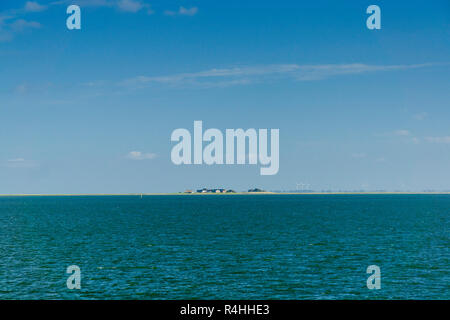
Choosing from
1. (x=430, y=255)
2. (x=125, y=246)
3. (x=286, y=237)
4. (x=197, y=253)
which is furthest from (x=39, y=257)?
(x=430, y=255)

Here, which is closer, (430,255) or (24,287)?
(24,287)

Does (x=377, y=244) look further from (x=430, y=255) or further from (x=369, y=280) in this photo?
(x=369, y=280)

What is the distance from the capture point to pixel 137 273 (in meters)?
49.3

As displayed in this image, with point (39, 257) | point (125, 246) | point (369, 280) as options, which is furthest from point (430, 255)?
point (39, 257)

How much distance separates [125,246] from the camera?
72.5 meters

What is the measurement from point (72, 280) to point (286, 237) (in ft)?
166

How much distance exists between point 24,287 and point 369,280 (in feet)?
124
